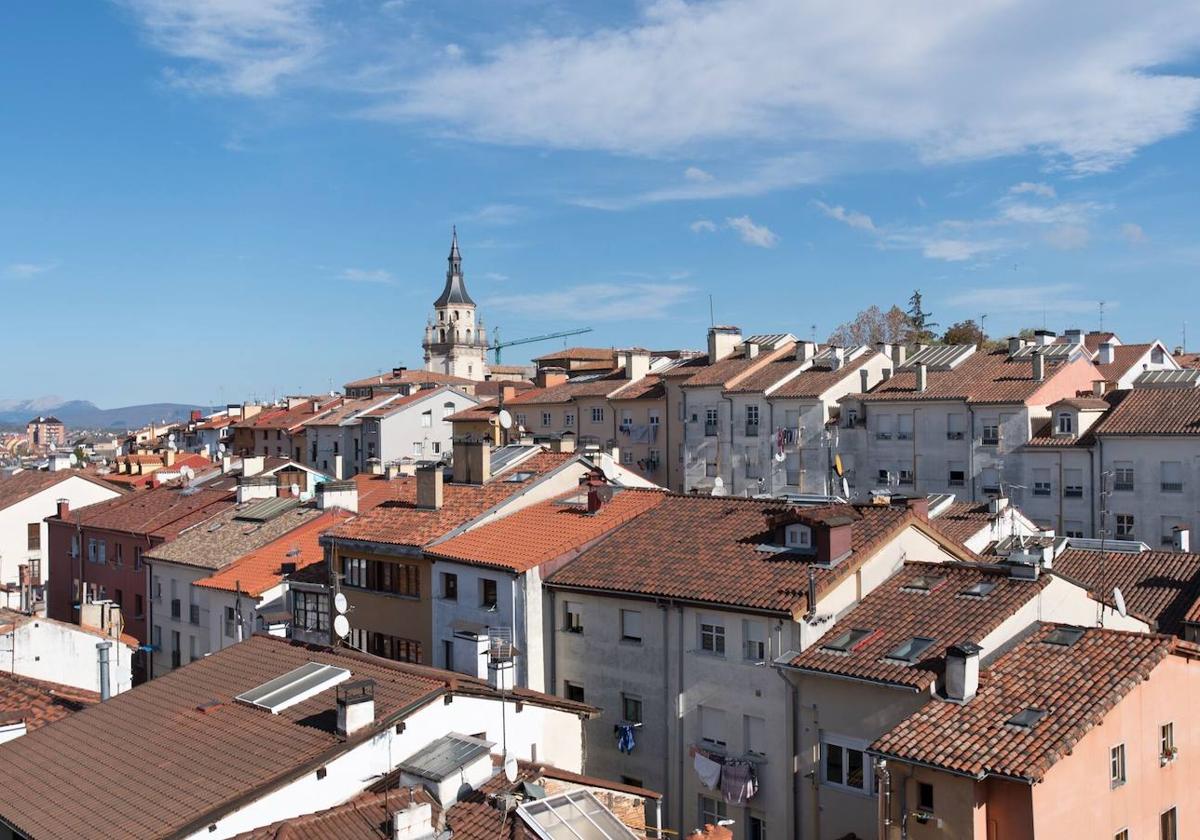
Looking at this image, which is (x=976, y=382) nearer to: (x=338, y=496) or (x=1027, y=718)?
(x=338, y=496)

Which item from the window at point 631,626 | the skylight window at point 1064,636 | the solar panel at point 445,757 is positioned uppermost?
the skylight window at point 1064,636

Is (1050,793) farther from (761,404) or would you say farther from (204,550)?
(761,404)

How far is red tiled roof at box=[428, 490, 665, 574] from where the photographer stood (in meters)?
30.6

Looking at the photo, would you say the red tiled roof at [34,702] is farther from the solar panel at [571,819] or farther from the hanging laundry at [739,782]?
the hanging laundry at [739,782]

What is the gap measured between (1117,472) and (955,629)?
3201 centimetres

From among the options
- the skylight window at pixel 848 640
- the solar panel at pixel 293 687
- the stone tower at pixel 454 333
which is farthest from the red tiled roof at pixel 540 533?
the stone tower at pixel 454 333

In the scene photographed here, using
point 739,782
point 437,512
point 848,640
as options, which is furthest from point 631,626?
point 437,512

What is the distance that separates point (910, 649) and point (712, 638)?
5.11 metres

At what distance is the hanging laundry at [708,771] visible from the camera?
2547cm

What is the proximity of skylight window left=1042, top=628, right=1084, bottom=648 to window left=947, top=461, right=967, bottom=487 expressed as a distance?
118 feet

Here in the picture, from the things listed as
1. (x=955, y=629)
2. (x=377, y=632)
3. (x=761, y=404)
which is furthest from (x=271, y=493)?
(x=955, y=629)

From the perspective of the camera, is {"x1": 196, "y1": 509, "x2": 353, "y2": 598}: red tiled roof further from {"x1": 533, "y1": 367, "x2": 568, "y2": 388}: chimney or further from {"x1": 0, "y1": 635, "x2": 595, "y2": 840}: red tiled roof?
{"x1": 533, "y1": 367, "x2": 568, "y2": 388}: chimney

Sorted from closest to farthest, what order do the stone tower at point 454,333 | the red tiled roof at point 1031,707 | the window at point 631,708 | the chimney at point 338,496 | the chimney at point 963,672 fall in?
1. the red tiled roof at point 1031,707
2. the chimney at point 963,672
3. the window at point 631,708
4. the chimney at point 338,496
5. the stone tower at point 454,333

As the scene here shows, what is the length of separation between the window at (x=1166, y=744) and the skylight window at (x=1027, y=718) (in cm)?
296
